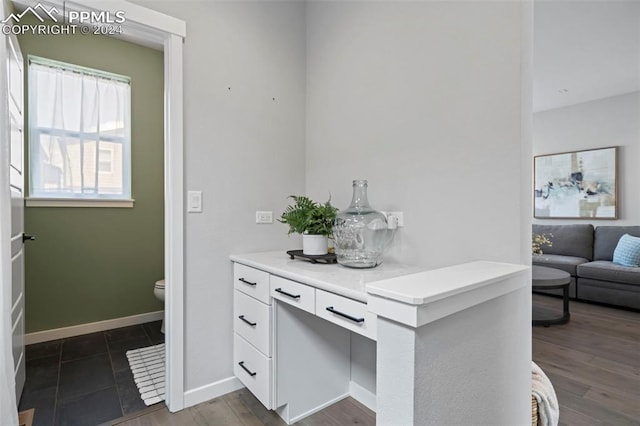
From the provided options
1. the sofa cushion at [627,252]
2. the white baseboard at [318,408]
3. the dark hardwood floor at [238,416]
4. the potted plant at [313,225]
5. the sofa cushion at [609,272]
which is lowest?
the dark hardwood floor at [238,416]

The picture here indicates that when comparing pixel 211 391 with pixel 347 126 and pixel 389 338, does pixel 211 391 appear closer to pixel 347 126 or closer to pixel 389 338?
pixel 389 338

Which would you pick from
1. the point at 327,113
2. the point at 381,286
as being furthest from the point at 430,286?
the point at 327,113

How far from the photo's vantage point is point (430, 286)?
36.1 inches

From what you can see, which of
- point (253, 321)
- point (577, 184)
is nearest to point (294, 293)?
point (253, 321)

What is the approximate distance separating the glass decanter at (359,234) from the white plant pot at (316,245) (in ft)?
0.36

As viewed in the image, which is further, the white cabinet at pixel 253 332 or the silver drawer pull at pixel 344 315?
the white cabinet at pixel 253 332

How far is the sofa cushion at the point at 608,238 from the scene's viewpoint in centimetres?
419

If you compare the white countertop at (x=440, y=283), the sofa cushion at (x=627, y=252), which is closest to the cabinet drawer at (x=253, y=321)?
the white countertop at (x=440, y=283)

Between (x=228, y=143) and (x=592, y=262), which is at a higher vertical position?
(x=228, y=143)

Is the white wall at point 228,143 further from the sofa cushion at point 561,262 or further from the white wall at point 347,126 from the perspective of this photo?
the sofa cushion at point 561,262

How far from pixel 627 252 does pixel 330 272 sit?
4.31 metres

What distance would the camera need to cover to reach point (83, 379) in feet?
7.01

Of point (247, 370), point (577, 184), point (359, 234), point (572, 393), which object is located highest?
point (577, 184)

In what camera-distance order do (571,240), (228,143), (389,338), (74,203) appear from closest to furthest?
(389,338) → (228,143) → (74,203) → (571,240)
